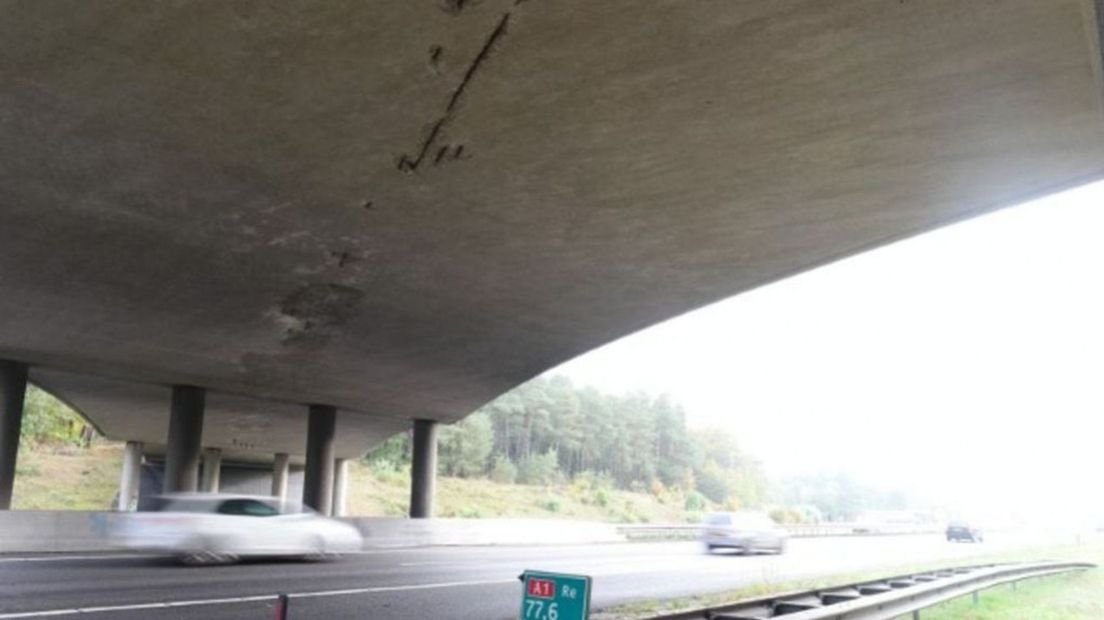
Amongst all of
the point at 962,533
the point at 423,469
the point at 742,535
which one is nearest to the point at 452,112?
the point at 742,535

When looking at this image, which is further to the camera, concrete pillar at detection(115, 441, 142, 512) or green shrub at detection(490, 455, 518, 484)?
green shrub at detection(490, 455, 518, 484)

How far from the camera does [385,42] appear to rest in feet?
30.0

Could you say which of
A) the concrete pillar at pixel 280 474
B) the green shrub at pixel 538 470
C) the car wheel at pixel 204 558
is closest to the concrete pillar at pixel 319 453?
the car wheel at pixel 204 558

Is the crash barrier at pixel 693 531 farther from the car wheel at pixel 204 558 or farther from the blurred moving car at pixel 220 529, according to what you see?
the car wheel at pixel 204 558

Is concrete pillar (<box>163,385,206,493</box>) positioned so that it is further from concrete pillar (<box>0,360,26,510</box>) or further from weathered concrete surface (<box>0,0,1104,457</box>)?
weathered concrete surface (<box>0,0,1104,457</box>)

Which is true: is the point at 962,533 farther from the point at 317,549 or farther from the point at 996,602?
the point at 317,549

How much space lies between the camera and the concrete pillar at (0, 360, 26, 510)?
24.2 metres

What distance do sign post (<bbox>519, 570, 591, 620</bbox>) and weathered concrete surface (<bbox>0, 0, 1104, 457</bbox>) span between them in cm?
350

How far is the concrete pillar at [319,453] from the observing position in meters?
32.8

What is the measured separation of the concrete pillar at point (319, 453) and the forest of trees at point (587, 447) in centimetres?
6483

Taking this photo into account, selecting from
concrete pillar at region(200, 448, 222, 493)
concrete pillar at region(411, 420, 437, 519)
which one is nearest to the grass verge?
concrete pillar at region(411, 420, 437, 519)

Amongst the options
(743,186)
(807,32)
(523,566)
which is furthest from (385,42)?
(523,566)

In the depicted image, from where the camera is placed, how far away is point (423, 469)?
3512cm

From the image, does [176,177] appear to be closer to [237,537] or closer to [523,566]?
[237,537]
